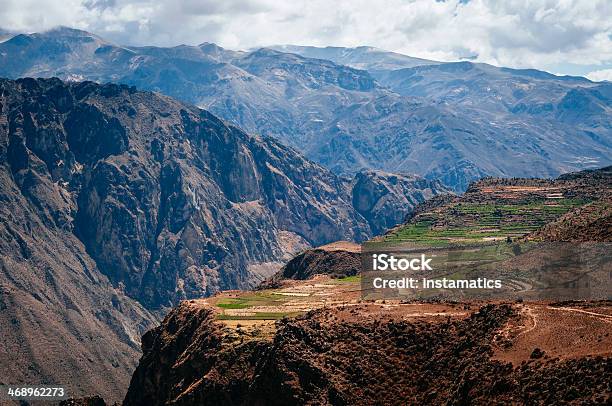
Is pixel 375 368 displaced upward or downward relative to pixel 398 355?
downward

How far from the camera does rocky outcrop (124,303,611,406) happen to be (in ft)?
245

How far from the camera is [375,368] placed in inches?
3787

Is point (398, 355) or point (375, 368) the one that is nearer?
point (375, 368)

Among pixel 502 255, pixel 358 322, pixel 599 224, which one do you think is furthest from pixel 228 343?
pixel 599 224

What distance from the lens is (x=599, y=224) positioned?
126m

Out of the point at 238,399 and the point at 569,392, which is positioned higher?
the point at 569,392

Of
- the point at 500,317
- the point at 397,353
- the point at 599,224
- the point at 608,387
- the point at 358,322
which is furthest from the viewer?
Answer: the point at 599,224

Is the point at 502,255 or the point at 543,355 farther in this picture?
the point at 502,255

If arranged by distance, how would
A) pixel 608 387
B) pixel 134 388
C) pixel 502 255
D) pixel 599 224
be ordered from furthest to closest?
pixel 134 388, pixel 599 224, pixel 502 255, pixel 608 387

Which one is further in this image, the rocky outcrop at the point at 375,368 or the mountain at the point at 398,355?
the mountain at the point at 398,355

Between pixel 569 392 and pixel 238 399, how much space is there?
48.5 metres

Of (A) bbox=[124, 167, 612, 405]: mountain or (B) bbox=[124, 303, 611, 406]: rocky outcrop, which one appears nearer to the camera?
(B) bbox=[124, 303, 611, 406]: rocky outcrop

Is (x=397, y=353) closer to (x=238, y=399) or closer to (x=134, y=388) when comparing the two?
(x=238, y=399)

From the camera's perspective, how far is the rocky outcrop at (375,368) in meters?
74.6
